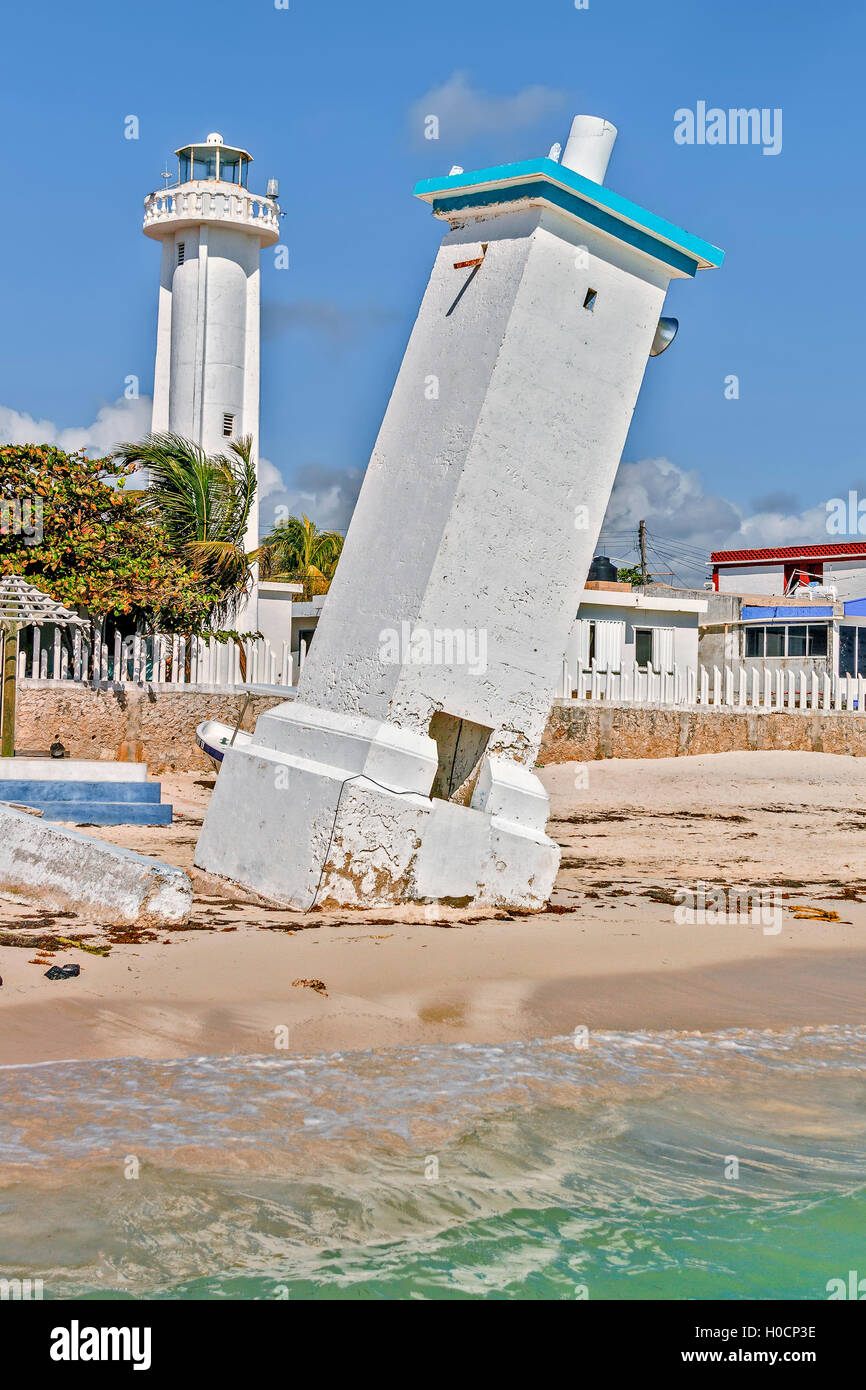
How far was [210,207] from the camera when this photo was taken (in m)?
25.5

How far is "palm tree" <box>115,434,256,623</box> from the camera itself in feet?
77.1

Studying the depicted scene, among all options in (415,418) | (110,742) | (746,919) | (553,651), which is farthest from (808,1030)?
(110,742)

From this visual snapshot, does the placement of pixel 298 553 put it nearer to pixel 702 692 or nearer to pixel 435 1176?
pixel 702 692

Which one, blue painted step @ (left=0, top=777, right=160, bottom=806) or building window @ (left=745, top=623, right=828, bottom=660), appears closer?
blue painted step @ (left=0, top=777, right=160, bottom=806)

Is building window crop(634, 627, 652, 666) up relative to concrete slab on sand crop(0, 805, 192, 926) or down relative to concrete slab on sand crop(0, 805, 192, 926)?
up

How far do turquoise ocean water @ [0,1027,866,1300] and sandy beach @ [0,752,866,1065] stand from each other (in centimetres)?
33

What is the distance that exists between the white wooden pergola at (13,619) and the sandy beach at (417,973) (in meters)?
4.20

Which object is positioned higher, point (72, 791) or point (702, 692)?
point (702, 692)

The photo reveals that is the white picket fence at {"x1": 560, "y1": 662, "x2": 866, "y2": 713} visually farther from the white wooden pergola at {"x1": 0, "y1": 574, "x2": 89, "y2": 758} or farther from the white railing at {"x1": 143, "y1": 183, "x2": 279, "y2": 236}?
the white railing at {"x1": 143, "y1": 183, "x2": 279, "y2": 236}

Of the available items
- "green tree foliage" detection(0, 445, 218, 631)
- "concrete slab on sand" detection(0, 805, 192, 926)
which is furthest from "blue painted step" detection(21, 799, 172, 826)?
"green tree foliage" detection(0, 445, 218, 631)

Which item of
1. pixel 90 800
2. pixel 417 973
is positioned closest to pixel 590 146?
pixel 417 973

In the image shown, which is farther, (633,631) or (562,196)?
(633,631)

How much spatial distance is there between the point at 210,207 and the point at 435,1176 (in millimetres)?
25273

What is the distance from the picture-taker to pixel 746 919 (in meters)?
8.20
